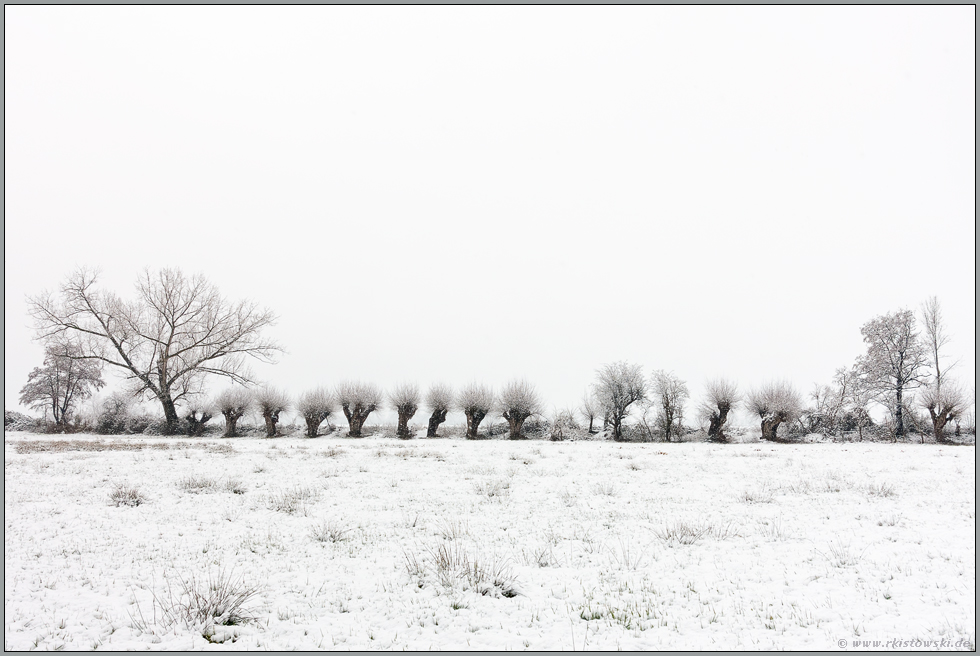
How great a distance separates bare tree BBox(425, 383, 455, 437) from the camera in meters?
40.3

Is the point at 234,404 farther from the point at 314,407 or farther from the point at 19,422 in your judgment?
the point at 19,422

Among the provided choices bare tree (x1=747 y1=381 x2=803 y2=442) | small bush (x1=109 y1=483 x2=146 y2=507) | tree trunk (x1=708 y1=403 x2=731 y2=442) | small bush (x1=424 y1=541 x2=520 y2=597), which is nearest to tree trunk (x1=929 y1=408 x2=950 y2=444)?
bare tree (x1=747 y1=381 x2=803 y2=442)

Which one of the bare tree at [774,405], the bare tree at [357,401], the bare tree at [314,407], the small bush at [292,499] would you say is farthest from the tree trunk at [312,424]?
the bare tree at [774,405]

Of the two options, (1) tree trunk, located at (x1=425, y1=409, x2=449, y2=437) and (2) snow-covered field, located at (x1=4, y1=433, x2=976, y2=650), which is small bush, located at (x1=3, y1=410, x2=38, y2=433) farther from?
(2) snow-covered field, located at (x1=4, y1=433, x2=976, y2=650)

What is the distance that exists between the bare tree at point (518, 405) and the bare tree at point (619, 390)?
752cm

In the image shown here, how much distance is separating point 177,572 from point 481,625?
14.8 feet

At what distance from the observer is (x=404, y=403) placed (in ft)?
130

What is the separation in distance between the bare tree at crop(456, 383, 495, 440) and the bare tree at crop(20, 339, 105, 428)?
34445mm

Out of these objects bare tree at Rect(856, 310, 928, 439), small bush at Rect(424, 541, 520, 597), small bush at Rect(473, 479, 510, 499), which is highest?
bare tree at Rect(856, 310, 928, 439)

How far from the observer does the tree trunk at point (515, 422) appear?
130 ft

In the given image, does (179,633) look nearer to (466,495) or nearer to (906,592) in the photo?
(466,495)

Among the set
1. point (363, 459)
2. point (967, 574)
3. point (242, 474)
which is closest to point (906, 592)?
point (967, 574)

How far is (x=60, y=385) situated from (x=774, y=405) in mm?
65901

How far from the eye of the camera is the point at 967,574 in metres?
5.77
